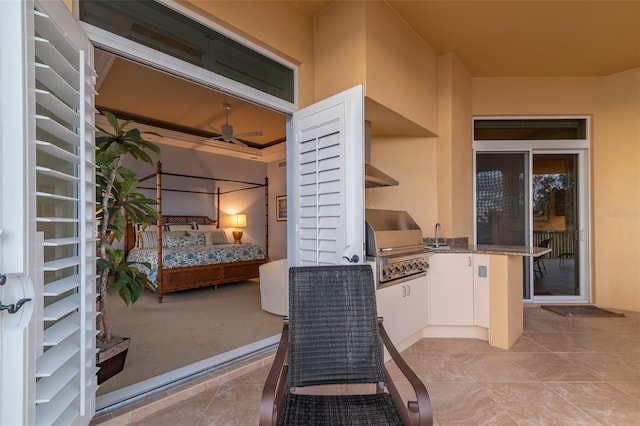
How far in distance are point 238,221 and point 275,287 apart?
3.54 m

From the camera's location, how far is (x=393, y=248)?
106 inches

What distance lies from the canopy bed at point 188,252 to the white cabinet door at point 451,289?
11.4 ft

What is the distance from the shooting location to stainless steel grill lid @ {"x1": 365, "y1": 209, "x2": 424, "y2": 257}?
100.0 inches

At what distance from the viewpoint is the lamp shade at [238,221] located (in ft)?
22.5

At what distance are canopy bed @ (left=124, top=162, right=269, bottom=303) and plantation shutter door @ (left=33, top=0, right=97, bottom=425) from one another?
8.41 feet

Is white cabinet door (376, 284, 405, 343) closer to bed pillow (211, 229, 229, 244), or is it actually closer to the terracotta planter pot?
the terracotta planter pot

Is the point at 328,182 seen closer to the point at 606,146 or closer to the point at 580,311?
the point at 580,311

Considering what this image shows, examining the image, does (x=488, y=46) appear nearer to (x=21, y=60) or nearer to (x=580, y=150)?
(x=580, y=150)

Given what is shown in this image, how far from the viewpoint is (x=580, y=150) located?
4.25m

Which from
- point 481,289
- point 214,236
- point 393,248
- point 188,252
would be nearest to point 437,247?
point 481,289

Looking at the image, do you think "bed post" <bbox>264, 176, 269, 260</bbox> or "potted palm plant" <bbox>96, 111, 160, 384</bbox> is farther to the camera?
"bed post" <bbox>264, 176, 269, 260</bbox>

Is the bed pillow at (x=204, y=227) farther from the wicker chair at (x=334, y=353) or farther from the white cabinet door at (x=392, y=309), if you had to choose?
the wicker chair at (x=334, y=353)

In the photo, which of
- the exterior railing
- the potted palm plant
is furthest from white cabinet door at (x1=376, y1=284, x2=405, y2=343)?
the exterior railing

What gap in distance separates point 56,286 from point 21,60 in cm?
88
